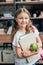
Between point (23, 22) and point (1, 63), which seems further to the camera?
point (1, 63)

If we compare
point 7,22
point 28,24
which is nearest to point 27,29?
point 28,24

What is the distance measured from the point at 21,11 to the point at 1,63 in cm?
236

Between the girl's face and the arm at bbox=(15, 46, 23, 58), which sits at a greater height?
the girl's face

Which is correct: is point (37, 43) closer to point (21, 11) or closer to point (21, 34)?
point (21, 34)

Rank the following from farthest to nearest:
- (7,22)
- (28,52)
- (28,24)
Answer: (7,22) < (28,24) < (28,52)

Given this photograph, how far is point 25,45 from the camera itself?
160cm

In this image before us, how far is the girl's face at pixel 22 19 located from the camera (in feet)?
5.34

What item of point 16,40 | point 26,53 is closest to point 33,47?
point 26,53

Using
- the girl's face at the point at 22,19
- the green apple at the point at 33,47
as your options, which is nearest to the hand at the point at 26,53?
the green apple at the point at 33,47

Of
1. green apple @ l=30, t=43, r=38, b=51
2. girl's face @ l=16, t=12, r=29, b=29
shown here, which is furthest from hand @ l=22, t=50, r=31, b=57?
girl's face @ l=16, t=12, r=29, b=29

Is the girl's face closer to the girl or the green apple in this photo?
the girl

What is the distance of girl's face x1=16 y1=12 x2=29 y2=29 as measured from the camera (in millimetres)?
1627

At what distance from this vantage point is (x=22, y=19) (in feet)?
5.34

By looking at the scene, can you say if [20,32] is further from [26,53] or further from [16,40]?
[26,53]
